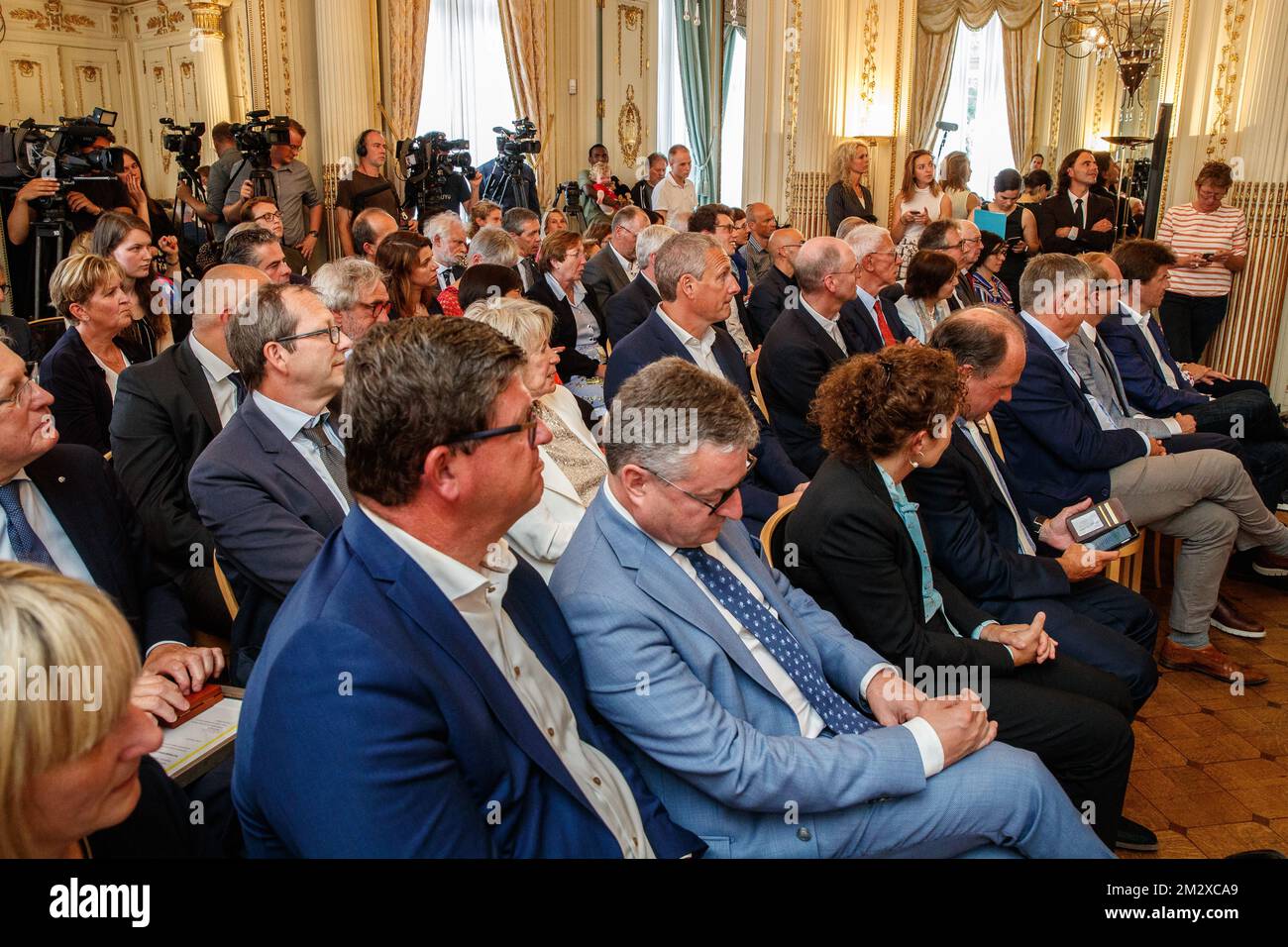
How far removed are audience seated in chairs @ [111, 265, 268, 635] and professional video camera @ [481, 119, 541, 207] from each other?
227 inches

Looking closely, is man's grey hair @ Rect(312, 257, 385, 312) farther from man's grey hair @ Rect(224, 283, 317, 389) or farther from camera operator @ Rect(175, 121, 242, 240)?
camera operator @ Rect(175, 121, 242, 240)

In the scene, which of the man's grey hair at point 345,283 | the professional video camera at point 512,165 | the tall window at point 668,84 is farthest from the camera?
the tall window at point 668,84

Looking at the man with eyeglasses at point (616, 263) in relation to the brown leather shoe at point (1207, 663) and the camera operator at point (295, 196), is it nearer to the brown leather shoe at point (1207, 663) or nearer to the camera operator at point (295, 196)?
the camera operator at point (295, 196)

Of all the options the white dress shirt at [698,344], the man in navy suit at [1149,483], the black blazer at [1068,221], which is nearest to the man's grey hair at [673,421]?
the white dress shirt at [698,344]

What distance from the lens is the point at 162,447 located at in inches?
105

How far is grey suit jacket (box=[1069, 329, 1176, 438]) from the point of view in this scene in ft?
12.5

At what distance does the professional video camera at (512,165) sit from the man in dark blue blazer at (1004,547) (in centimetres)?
623

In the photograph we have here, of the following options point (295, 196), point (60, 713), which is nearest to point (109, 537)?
point (60, 713)

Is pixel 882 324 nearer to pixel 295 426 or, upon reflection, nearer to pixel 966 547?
pixel 966 547

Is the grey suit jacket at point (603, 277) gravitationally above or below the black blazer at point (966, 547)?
above

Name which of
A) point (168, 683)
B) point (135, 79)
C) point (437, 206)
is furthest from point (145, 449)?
point (135, 79)

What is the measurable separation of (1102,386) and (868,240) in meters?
1.21

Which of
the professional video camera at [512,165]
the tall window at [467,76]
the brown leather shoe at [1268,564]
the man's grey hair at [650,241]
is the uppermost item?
the tall window at [467,76]

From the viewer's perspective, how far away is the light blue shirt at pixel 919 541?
85.6 inches
